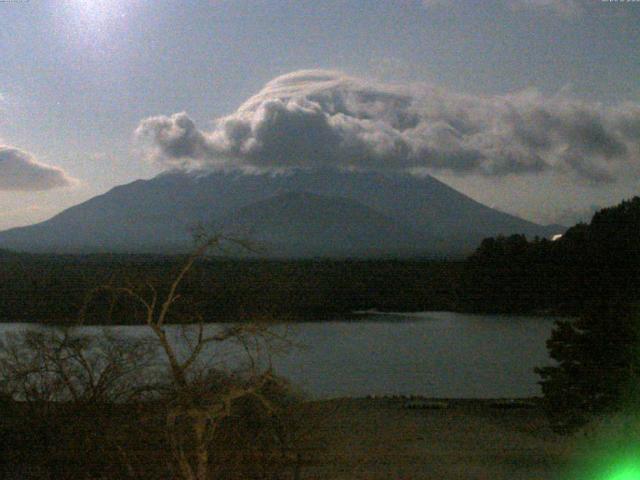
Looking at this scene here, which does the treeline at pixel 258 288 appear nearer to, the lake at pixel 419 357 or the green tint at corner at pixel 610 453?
the lake at pixel 419 357

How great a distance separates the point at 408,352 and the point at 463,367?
95.2 inches

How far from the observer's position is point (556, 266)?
25344mm

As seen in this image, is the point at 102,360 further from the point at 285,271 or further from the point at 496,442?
the point at 285,271

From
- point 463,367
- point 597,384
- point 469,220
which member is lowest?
point 463,367

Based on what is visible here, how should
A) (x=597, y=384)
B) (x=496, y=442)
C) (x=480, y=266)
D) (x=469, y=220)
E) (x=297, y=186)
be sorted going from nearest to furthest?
(x=597, y=384) < (x=496, y=442) < (x=480, y=266) < (x=469, y=220) < (x=297, y=186)

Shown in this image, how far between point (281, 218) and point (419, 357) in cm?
8737

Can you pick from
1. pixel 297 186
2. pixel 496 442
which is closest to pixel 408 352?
pixel 496 442

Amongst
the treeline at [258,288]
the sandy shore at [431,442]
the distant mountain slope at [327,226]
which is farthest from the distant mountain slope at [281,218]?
the sandy shore at [431,442]

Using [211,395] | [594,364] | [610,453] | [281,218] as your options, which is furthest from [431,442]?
[281,218]

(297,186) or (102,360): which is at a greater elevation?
(297,186)

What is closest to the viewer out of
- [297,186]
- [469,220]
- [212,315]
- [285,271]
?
[212,315]

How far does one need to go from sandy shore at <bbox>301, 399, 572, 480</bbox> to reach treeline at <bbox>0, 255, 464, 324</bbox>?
8634 millimetres

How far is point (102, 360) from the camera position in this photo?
353 inches

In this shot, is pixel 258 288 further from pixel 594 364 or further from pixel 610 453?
pixel 610 453
